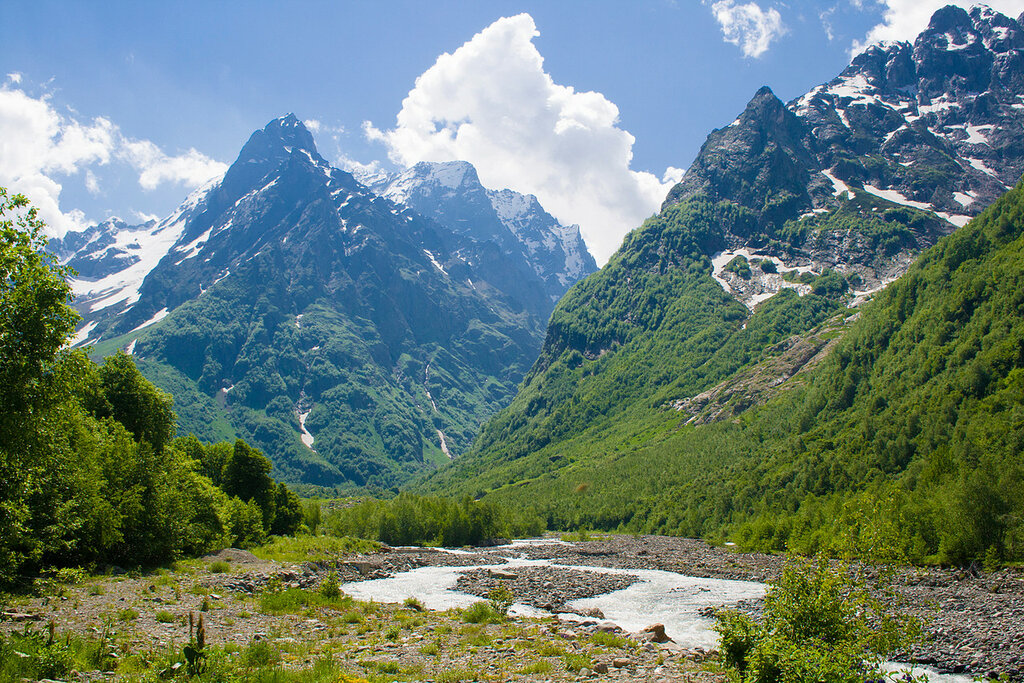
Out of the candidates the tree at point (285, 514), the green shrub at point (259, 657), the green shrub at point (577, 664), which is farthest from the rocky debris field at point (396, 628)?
the tree at point (285, 514)

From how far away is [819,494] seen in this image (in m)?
108

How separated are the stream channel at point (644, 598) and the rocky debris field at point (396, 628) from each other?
1.80 meters

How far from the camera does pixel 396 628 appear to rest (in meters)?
31.5

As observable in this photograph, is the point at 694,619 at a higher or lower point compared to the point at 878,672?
lower

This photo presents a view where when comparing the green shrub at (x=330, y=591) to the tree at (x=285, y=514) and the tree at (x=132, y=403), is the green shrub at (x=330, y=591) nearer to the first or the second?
the tree at (x=132, y=403)

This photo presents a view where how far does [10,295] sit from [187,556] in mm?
40347

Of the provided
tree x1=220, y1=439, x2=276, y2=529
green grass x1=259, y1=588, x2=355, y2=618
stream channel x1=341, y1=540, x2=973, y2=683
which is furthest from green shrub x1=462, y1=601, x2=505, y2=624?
tree x1=220, y1=439, x2=276, y2=529

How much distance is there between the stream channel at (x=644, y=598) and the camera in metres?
38.3

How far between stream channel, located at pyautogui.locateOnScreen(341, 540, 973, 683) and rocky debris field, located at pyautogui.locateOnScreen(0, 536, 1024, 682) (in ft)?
5.90

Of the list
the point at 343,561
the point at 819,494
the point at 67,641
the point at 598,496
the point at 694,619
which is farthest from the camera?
the point at 598,496

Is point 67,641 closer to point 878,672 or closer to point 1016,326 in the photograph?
point 878,672

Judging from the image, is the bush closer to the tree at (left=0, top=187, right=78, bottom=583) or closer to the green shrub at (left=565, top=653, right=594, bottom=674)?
the green shrub at (left=565, top=653, right=594, bottom=674)

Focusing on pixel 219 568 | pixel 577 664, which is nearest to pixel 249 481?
pixel 219 568

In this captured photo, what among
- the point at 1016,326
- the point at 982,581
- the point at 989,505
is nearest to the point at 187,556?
the point at 982,581
